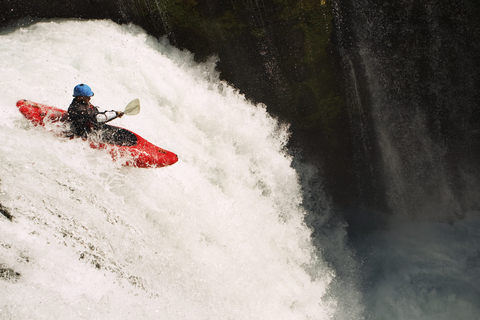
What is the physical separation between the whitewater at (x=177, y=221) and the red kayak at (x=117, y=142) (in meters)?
0.11

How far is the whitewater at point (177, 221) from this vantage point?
2756 millimetres

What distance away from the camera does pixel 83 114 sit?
10.1 feet

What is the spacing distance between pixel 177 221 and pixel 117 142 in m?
1.09

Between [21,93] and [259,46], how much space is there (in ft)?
10.2

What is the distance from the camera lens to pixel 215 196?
380 cm

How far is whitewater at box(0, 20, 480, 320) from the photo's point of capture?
2.76 metres

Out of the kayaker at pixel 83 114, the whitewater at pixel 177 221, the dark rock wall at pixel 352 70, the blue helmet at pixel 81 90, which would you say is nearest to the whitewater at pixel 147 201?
the whitewater at pixel 177 221

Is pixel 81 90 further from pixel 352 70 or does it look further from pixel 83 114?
pixel 352 70

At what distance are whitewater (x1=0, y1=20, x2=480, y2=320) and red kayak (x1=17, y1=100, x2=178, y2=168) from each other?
0.35ft

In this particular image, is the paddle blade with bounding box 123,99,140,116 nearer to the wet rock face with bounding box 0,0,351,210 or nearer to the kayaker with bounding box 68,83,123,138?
the kayaker with bounding box 68,83,123,138

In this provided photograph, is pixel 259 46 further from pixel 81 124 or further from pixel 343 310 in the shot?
pixel 343 310

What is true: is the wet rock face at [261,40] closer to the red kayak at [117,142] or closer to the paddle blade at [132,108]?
the paddle blade at [132,108]

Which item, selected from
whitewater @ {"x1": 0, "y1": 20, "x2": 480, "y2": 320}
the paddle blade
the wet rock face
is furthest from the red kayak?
the wet rock face

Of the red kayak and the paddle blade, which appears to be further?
the paddle blade
